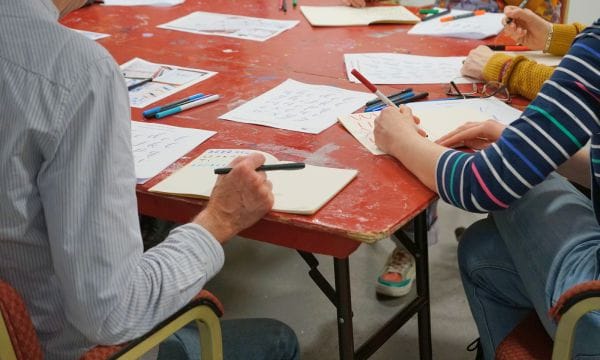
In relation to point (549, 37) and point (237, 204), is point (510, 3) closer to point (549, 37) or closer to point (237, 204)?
point (549, 37)

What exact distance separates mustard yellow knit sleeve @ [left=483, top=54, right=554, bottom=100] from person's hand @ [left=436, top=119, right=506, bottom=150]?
0.25 metres

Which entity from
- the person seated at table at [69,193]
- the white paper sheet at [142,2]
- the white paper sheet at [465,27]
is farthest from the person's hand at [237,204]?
the white paper sheet at [142,2]

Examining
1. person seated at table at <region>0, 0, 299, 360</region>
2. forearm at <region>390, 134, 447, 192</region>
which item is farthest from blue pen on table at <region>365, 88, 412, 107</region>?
person seated at table at <region>0, 0, 299, 360</region>

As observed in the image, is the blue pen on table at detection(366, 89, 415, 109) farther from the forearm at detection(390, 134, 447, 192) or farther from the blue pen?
the forearm at detection(390, 134, 447, 192)

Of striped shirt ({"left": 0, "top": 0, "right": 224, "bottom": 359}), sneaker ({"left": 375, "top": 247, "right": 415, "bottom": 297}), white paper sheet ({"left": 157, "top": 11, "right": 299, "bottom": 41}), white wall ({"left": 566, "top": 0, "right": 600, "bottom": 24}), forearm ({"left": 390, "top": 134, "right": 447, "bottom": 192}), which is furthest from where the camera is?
white wall ({"left": 566, "top": 0, "right": 600, "bottom": 24})

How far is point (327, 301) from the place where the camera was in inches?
88.4

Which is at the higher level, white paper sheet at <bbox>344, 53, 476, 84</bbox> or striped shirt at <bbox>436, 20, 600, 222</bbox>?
striped shirt at <bbox>436, 20, 600, 222</bbox>

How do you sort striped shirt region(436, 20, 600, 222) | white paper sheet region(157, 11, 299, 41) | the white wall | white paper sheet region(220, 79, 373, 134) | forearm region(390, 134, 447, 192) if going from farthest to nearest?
the white wall
white paper sheet region(157, 11, 299, 41)
white paper sheet region(220, 79, 373, 134)
forearm region(390, 134, 447, 192)
striped shirt region(436, 20, 600, 222)

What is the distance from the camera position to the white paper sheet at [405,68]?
5.46 feet

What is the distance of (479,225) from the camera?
1.47 m

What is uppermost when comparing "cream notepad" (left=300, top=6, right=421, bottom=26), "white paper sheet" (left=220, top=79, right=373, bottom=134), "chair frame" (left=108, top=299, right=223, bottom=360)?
"cream notepad" (left=300, top=6, right=421, bottom=26)

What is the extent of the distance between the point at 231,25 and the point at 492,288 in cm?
126

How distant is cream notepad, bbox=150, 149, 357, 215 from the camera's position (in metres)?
1.11

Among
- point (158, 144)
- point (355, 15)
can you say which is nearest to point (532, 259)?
point (158, 144)
